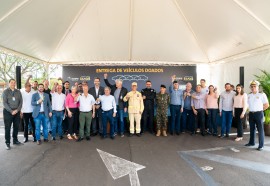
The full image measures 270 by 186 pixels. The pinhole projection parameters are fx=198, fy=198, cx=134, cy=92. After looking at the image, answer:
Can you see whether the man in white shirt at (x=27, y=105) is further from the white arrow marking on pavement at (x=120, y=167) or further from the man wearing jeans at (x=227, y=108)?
the man wearing jeans at (x=227, y=108)

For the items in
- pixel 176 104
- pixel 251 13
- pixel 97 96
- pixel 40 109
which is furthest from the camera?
pixel 176 104

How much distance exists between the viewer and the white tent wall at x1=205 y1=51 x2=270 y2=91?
6652 mm

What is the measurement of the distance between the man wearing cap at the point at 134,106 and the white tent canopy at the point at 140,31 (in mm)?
2532

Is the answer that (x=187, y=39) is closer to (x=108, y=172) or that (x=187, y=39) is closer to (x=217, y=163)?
(x=217, y=163)

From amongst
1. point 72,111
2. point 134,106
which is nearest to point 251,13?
point 134,106

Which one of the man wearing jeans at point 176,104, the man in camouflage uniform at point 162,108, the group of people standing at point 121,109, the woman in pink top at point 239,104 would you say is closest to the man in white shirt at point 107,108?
the group of people standing at point 121,109

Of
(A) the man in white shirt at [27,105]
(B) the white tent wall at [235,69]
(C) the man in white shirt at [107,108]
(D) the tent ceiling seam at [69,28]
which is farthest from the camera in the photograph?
(B) the white tent wall at [235,69]

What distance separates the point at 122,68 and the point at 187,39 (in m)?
3.43

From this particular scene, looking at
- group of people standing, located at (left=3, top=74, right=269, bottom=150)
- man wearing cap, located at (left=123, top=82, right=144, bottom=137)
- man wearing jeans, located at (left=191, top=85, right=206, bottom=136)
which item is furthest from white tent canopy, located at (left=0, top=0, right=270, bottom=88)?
man wearing cap, located at (left=123, top=82, right=144, bottom=137)

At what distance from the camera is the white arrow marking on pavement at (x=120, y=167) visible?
3539 mm

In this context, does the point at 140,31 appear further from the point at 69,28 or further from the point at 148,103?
the point at 148,103

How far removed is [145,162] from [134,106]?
227 cm

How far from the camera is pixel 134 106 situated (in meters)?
6.21

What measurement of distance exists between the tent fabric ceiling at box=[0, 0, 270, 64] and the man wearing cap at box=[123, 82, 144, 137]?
8.24 feet
